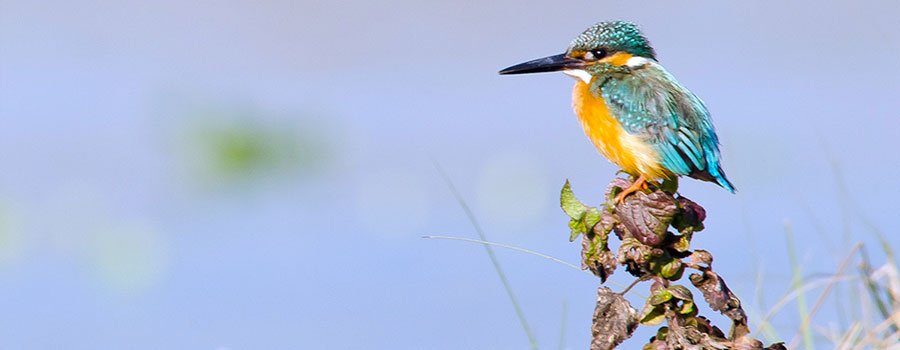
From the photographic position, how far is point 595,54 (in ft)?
7.20

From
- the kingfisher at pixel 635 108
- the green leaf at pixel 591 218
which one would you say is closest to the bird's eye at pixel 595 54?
the kingfisher at pixel 635 108

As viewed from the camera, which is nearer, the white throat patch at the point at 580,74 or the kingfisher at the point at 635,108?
the kingfisher at the point at 635,108

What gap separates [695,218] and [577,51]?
0.84 metres

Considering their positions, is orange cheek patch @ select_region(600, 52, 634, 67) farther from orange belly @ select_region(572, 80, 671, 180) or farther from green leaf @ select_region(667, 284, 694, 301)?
green leaf @ select_region(667, 284, 694, 301)

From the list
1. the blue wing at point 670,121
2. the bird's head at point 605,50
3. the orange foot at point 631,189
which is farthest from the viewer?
the bird's head at point 605,50

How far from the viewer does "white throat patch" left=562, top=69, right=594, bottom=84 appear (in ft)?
7.31

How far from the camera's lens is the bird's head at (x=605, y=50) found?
2158mm

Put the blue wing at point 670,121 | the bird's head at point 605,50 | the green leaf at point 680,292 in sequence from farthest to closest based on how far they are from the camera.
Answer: the bird's head at point 605,50 < the blue wing at point 670,121 < the green leaf at point 680,292

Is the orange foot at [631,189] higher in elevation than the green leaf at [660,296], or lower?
higher

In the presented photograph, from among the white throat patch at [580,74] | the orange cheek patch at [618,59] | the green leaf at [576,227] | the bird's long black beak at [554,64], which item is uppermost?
the orange cheek patch at [618,59]

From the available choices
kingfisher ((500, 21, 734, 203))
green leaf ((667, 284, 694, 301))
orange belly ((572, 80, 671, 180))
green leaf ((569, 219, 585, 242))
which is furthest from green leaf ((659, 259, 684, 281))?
orange belly ((572, 80, 671, 180))

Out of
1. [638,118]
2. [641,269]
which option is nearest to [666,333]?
[641,269]

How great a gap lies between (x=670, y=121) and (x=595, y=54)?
0.94ft

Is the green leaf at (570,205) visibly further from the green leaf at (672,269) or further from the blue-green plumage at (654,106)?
the blue-green plumage at (654,106)
